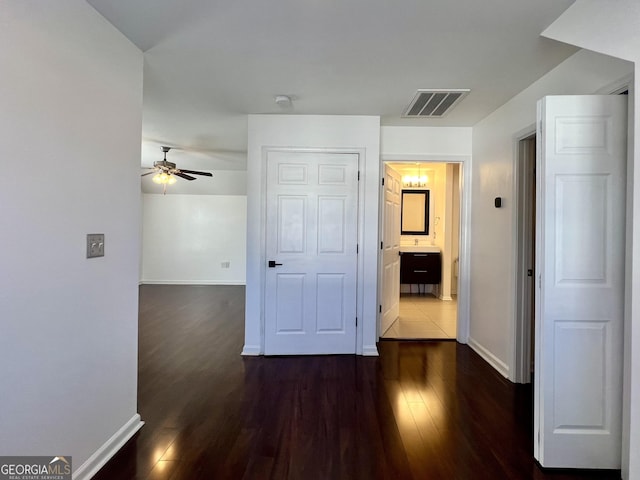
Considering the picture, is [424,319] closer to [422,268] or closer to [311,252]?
[422,268]

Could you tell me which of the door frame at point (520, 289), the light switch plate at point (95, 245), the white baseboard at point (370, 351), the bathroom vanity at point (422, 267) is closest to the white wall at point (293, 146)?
the white baseboard at point (370, 351)

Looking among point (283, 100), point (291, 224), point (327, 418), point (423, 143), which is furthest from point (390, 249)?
point (327, 418)

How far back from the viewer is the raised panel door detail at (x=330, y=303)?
3.25m

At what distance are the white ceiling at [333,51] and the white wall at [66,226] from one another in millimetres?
422

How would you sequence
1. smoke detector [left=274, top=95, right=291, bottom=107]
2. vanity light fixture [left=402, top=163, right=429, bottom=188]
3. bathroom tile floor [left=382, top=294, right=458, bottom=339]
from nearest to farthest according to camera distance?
smoke detector [left=274, top=95, right=291, bottom=107], bathroom tile floor [left=382, top=294, right=458, bottom=339], vanity light fixture [left=402, top=163, right=429, bottom=188]

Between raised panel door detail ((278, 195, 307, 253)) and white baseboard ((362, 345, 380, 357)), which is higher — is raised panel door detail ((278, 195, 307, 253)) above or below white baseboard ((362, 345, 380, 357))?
above

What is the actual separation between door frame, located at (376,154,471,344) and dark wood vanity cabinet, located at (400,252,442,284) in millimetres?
2217

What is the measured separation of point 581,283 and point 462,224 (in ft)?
6.42

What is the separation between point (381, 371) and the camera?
2.88m

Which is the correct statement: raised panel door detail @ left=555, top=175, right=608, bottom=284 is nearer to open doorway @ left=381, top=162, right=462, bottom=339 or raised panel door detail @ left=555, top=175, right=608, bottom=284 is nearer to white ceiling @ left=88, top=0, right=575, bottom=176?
white ceiling @ left=88, top=0, right=575, bottom=176

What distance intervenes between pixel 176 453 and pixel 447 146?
3.64 meters

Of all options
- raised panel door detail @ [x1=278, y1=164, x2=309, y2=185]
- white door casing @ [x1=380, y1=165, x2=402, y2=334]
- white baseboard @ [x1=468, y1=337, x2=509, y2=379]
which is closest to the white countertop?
white door casing @ [x1=380, y1=165, x2=402, y2=334]

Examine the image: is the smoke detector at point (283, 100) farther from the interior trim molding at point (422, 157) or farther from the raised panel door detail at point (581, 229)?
the raised panel door detail at point (581, 229)

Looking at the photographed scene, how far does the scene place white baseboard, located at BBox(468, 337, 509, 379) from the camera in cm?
280
